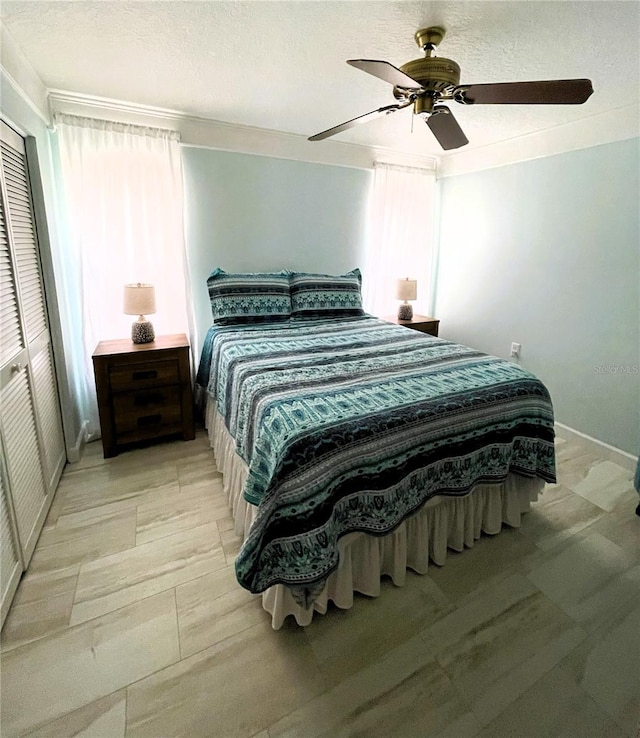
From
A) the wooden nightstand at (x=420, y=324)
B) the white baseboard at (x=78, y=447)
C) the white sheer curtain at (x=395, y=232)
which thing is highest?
the white sheer curtain at (x=395, y=232)

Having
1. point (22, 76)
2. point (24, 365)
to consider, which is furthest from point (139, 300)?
point (22, 76)

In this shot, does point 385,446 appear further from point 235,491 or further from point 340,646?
point 235,491

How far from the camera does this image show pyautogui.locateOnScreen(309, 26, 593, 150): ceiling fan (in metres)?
1.37

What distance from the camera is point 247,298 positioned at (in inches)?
113

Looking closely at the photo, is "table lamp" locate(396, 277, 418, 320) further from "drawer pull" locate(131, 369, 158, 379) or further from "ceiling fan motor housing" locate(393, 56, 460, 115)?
"drawer pull" locate(131, 369, 158, 379)

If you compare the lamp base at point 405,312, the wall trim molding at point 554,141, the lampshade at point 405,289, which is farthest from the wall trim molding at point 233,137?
the lamp base at point 405,312

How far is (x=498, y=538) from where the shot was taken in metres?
1.91

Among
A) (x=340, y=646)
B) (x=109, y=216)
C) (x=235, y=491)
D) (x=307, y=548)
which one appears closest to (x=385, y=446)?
(x=307, y=548)

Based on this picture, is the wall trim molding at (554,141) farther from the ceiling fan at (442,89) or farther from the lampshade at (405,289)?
the ceiling fan at (442,89)

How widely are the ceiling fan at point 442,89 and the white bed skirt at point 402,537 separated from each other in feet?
5.35

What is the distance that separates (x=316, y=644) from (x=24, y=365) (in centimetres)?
180

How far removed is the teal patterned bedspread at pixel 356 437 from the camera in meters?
1.32

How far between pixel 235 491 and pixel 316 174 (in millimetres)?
2717

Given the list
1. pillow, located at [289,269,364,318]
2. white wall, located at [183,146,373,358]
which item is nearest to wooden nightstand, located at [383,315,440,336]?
pillow, located at [289,269,364,318]
